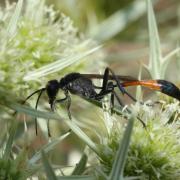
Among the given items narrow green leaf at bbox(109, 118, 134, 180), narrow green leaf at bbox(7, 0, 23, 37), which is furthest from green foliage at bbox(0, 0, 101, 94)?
narrow green leaf at bbox(109, 118, 134, 180)

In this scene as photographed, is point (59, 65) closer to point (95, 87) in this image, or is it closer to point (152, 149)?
point (95, 87)

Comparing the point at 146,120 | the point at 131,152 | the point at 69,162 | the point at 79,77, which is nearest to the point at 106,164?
the point at 131,152

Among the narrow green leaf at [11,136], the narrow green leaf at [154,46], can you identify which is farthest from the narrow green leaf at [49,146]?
the narrow green leaf at [154,46]

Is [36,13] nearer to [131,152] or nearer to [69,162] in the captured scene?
[131,152]

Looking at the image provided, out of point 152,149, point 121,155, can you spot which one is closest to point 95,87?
point 152,149

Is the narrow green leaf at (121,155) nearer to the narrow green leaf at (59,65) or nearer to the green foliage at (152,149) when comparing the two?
the green foliage at (152,149)
